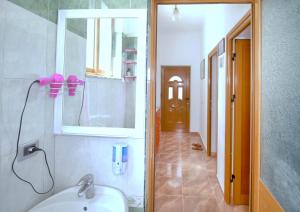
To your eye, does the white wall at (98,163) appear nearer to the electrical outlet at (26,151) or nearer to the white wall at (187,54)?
the electrical outlet at (26,151)

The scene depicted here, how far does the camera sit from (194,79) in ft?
20.6

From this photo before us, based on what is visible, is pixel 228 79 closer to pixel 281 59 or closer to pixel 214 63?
pixel 281 59

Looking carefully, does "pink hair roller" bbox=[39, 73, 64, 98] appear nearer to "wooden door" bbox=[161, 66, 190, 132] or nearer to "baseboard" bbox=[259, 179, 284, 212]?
"baseboard" bbox=[259, 179, 284, 212]

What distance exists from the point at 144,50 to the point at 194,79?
5.06 meters

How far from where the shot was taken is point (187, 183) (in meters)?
2.97

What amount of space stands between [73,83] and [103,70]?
0.24 m

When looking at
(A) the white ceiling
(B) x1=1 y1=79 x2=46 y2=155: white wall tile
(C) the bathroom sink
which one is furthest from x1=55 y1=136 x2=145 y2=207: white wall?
(A) the white ceiling

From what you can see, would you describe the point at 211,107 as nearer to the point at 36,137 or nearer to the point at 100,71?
the point at 100,71

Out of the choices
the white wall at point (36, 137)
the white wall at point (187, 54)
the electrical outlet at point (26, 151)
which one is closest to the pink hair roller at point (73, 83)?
the white wall at point (36, 137)

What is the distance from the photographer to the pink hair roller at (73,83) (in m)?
1.52

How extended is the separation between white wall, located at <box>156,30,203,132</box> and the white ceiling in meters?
0.34

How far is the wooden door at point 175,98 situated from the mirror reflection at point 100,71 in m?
5.02

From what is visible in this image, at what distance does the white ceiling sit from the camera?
418 cm

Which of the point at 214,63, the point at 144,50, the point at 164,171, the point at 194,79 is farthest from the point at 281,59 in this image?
the point at 194,79
